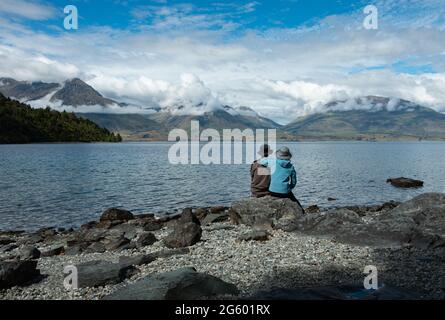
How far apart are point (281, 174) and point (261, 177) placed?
138cm

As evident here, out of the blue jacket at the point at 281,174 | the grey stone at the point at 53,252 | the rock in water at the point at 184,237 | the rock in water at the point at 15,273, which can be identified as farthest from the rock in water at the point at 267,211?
the rock in water at the point at 15,273

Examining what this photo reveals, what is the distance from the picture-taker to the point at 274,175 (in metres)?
26.0

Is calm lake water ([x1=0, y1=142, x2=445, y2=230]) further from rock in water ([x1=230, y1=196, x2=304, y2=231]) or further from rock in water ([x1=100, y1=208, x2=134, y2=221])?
rock in water ([x1=230, y1=196, x2=304, y2=231])

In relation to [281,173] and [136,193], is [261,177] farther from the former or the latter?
[136,193]

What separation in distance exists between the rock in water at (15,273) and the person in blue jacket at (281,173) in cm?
1455

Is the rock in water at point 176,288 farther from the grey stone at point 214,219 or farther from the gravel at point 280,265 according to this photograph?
the grey stone at point 214,219

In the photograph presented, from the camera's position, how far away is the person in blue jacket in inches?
985

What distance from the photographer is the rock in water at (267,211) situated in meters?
25.0

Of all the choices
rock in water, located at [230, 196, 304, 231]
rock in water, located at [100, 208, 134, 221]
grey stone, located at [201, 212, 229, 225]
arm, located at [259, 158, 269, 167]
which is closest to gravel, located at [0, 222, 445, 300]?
rock in water, located at [230, 196, 304, 231]

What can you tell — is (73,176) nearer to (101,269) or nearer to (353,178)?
(353,178)
